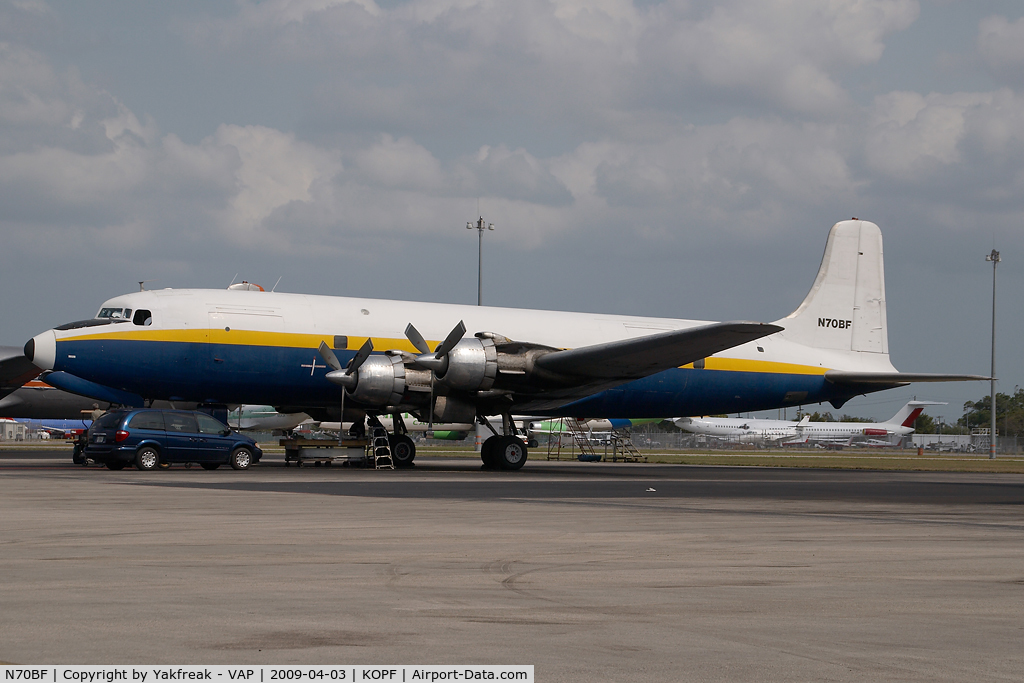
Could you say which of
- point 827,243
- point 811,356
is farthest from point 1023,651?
point 827,243

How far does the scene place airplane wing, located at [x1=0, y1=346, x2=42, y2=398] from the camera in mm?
38656

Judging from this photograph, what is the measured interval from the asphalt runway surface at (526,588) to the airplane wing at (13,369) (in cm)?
2552

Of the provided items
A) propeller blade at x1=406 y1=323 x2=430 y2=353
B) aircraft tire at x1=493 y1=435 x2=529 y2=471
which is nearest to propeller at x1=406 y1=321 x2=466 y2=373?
propeller blade at x1=406 y1=323 x2=430 y2=353

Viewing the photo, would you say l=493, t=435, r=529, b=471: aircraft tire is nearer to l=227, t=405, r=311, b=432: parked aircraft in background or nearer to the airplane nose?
the airplane nose

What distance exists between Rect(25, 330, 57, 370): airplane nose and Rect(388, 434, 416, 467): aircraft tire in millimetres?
9635

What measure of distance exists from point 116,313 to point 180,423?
3.95 metres

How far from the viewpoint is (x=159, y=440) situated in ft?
89.9

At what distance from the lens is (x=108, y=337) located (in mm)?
28609

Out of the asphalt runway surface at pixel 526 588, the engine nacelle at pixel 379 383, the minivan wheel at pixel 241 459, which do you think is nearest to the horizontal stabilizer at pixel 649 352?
the engine nacelle at pixel 379 383

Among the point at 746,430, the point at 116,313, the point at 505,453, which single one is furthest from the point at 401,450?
the point at 746,430

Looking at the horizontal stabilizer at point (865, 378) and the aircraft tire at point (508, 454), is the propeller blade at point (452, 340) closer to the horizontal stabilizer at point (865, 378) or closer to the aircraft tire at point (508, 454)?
the aircraft tire at point (508, 454)

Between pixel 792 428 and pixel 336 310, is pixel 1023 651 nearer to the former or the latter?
pixel 336 310

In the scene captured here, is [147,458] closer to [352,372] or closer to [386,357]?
[352,372]

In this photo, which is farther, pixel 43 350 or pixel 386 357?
pixel 386 357
